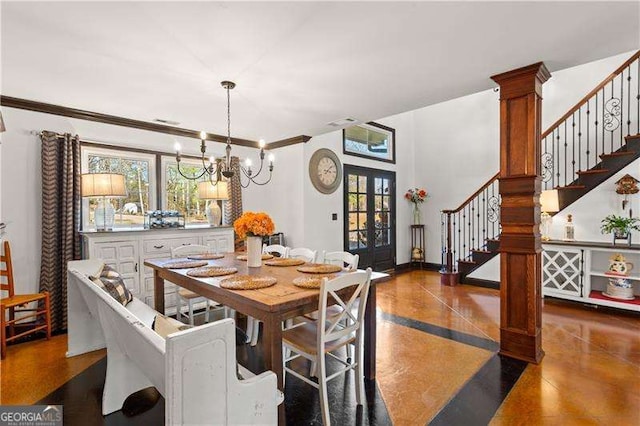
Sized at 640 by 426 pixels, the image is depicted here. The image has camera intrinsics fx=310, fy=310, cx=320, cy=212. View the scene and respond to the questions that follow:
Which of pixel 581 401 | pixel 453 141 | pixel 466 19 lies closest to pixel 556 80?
pixel 453 141

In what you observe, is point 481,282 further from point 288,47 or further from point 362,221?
point 288,47

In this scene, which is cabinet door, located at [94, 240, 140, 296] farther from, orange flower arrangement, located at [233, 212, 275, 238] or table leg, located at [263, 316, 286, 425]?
table leg, located at [263, 316, 286, 425]

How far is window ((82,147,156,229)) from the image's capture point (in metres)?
3.65

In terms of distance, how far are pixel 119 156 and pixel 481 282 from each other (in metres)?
5.62

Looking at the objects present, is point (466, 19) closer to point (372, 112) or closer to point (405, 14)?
point (405, 14)

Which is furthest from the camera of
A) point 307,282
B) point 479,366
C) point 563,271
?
point 563,271

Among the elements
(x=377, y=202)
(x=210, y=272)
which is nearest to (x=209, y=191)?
(x=210, y=272)

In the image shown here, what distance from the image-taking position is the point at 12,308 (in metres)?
3.01

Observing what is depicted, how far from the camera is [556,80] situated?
199 inches

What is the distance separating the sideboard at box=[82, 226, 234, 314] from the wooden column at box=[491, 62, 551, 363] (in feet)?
11.1

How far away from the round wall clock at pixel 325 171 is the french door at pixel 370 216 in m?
0.27

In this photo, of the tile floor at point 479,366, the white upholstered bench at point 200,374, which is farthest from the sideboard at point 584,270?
the white upholstered bench at point 200,374

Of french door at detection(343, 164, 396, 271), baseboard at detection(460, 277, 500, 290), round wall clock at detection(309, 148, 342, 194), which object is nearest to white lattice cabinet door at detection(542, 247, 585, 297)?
baseboard at detection(460, 277, 500, 290)

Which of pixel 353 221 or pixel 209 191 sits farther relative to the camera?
pixel 353 221
